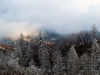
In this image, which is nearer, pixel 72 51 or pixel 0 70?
pixel 0 70

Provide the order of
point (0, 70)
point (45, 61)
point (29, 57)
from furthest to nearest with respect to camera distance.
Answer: point (29, 57) → point (45, 61) → point (0, 70)

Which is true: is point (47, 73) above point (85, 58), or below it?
below

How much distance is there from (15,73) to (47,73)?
43.9 metres

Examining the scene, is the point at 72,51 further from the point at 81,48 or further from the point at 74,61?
the point at 81,48

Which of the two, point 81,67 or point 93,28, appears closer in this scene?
point 81,67

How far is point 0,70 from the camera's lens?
2494cm

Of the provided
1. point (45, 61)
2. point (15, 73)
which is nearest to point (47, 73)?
point (45, 61)

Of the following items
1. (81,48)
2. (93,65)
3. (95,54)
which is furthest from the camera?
(81,48)

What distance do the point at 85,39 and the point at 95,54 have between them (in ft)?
204

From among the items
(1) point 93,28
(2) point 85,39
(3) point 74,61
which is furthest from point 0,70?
(2) point 85,39

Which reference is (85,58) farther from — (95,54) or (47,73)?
(47,73)

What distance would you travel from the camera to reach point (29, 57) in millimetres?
77875

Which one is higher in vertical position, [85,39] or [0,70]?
[85,39]

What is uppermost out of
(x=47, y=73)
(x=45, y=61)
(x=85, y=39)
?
(x=85, y=39)
